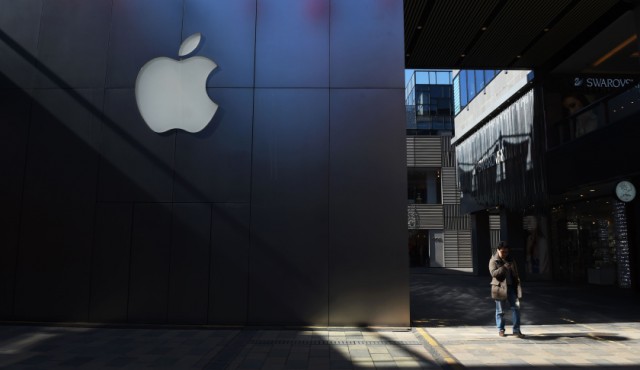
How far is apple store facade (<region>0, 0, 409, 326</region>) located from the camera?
8742 millimetres

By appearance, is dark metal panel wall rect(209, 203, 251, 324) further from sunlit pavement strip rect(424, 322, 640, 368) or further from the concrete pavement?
sunlit pavement strip rect(424, 322, 640, 368)

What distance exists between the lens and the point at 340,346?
7.22 meters

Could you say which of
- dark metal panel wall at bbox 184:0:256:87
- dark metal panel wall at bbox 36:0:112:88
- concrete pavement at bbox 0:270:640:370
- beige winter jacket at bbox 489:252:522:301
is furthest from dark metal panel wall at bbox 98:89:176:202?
beige winter jacket at bbox 489:252:522:301

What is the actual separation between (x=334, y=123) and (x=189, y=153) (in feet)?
9.61

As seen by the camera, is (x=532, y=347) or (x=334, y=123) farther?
(x=334, y=123)

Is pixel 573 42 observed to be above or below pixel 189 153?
above

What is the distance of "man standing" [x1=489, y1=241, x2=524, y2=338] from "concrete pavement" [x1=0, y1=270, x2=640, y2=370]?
291 millimetres

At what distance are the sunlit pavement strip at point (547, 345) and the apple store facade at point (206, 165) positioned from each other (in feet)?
4.30

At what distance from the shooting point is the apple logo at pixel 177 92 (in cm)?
922

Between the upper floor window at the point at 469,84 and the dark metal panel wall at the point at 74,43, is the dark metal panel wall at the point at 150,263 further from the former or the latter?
the upper floor window at the point at 469,84

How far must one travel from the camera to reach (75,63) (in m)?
9.54

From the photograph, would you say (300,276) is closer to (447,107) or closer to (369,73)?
(369,73)

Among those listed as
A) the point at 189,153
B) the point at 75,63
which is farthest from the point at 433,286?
the point at 75,63

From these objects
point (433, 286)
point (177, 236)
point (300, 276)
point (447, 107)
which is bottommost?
point (433, 286)
